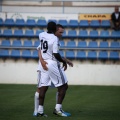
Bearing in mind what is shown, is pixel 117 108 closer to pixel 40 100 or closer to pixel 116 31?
pixel 40 100

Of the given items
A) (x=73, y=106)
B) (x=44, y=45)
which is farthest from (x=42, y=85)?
(x=73, y=106)

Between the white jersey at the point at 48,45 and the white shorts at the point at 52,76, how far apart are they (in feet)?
0.42

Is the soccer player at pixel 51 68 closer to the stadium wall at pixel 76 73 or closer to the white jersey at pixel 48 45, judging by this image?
the white jersey at pixel 48 45

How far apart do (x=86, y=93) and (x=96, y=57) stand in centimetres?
340

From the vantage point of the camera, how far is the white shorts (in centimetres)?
793

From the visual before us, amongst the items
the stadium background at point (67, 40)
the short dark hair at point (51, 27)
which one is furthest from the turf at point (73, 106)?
the short dark hair at point (51, 27)

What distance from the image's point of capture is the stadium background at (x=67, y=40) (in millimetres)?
15750

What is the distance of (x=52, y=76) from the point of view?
7.96 meters

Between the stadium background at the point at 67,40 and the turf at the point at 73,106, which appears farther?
the stadium background at the point at 67,40

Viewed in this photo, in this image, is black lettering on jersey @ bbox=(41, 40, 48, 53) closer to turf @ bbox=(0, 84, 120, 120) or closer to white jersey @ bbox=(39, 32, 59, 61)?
white jersey @ bbox=(39, 32, 59, 61)

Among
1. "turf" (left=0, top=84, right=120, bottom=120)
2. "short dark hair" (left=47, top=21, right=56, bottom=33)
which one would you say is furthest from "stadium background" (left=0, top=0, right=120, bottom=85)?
"short dark hair" (left=47, top=21, right=56, bottom=33)

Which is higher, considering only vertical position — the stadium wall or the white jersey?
the white jersey

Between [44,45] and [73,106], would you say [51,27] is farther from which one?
[73,106]

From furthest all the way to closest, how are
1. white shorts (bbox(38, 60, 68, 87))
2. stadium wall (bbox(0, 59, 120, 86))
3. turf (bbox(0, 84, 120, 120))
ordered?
stadium wall (bbox(0, 59, 120, 86)), white shorts (bbox(38, 60, 68, 87)), turf (bbox(0, 84, 120, 120))
